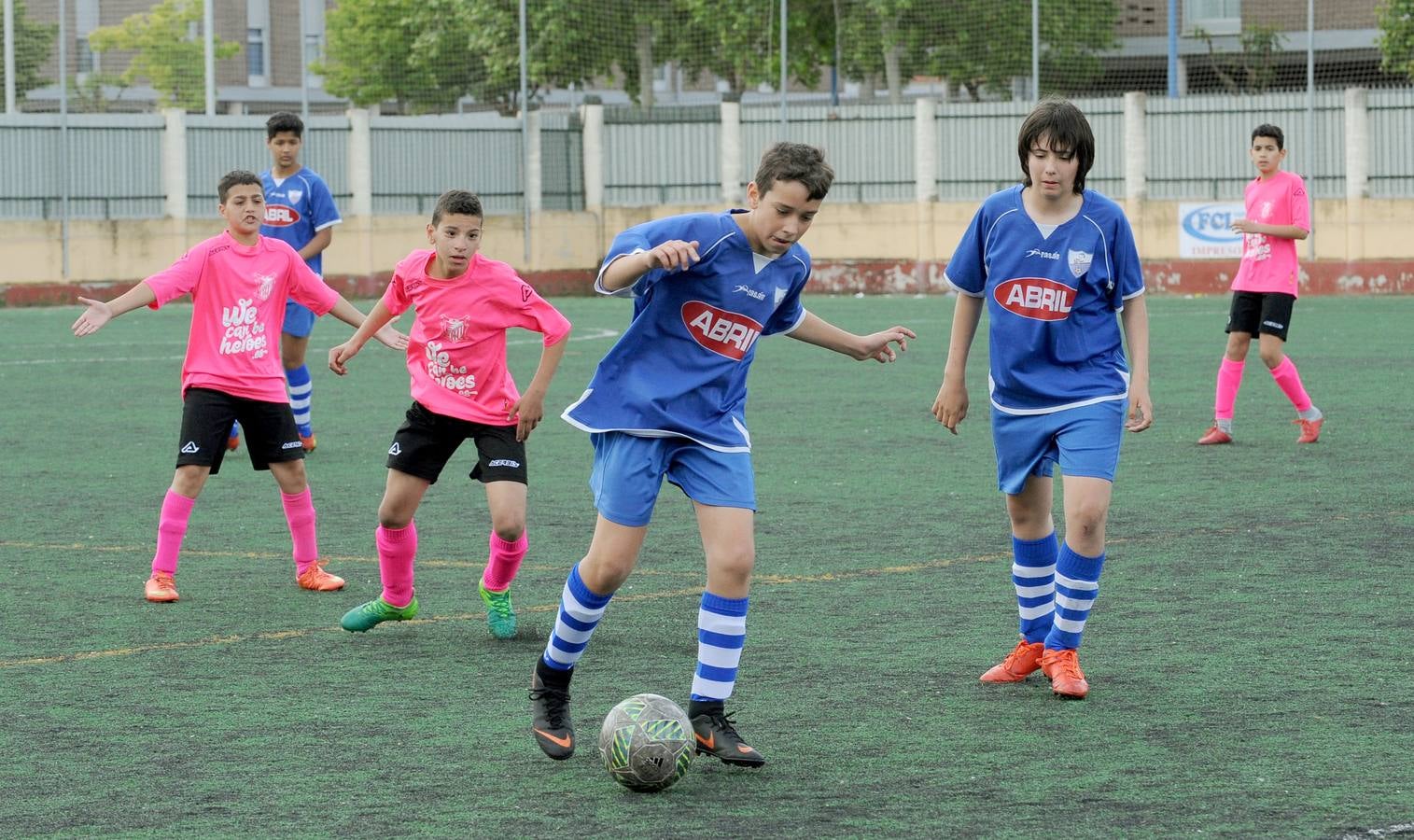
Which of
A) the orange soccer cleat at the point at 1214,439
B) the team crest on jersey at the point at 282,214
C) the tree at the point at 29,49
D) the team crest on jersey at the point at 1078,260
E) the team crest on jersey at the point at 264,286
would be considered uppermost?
the tree at the point at 29,49

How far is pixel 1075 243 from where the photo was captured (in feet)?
20.0

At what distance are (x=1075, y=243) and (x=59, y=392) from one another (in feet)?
40.9

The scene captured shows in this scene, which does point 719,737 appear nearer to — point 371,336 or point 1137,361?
point 1137,361

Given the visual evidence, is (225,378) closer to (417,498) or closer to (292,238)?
(417,498)

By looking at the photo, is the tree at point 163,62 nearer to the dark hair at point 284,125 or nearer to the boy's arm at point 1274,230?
the dark hair at point 284,125

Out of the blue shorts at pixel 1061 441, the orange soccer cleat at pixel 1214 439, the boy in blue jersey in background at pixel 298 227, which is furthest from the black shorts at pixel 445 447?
the orange soccer cleat at pixel 1214 439

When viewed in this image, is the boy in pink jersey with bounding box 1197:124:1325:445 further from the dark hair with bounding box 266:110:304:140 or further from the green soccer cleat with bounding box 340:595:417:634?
the green soccer cleat with bounding box 340:595:417:634

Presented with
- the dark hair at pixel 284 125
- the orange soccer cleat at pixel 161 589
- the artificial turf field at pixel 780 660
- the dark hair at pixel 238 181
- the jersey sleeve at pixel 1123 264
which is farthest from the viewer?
the dark hair at pixel 284 125

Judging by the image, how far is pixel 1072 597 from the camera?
6137mm

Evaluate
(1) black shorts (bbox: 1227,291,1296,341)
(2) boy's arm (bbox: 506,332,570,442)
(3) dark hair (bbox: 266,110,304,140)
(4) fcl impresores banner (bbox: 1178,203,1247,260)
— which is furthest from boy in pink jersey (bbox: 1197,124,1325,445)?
(4) fcl impresores banner (bbox: 1178,203,1247,260)

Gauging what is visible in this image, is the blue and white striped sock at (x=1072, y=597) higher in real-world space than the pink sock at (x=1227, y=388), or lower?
lower

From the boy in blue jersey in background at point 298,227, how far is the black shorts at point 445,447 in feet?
18.7

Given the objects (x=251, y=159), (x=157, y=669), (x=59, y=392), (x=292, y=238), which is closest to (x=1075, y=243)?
(x=157, y=669)

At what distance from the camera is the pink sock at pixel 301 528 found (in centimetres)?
805
